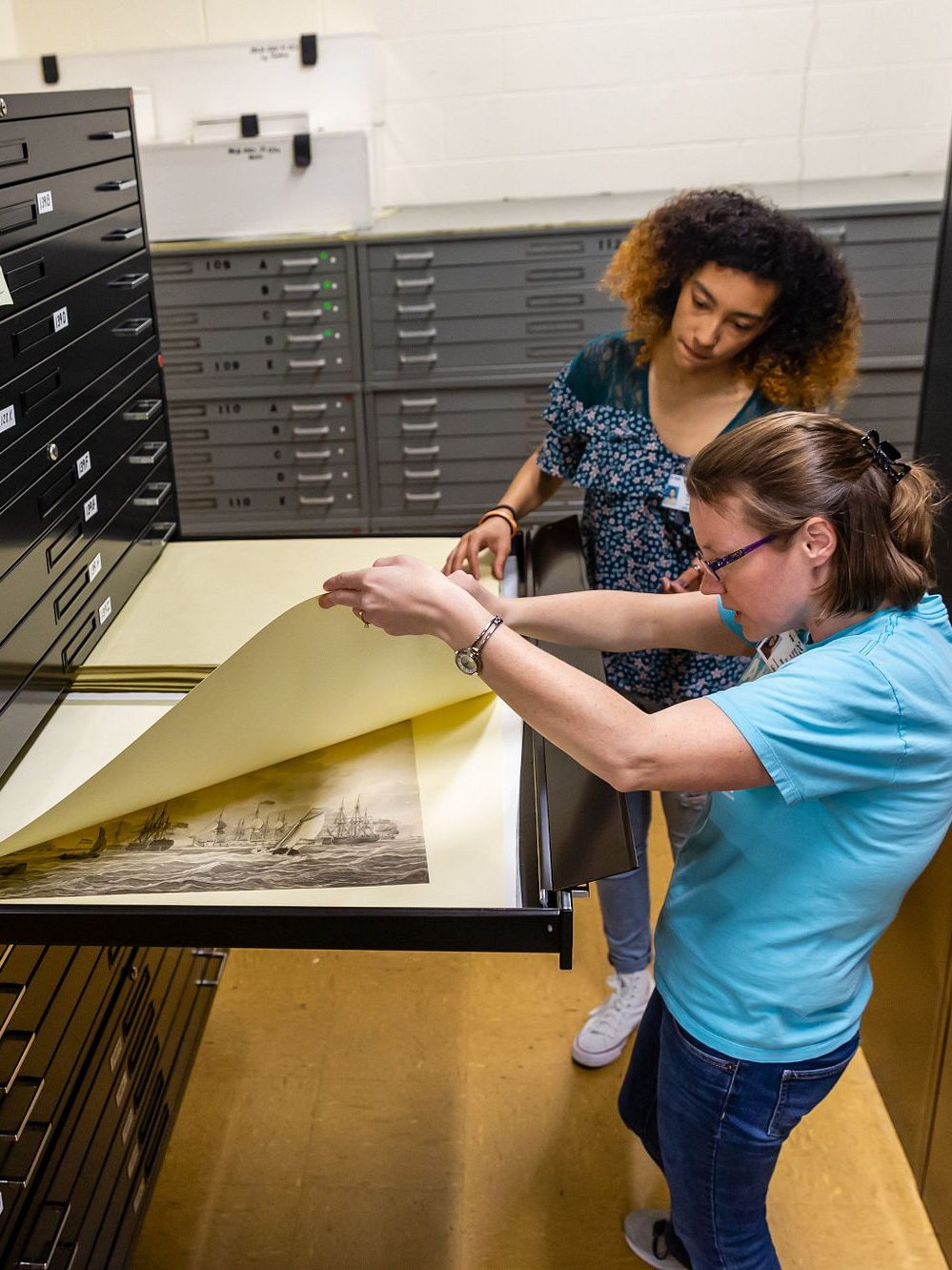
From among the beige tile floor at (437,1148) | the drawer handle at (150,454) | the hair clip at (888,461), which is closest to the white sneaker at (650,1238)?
the beige tile floor at (437,1148)

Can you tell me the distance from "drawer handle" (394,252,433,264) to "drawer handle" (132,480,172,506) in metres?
A: 1.73

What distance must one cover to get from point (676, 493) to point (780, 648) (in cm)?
48

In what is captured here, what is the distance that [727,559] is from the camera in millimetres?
979

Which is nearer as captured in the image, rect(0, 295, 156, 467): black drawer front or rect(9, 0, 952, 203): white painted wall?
rect(0, 295, 156, 467): black drawer front

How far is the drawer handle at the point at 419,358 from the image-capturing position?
127 inches

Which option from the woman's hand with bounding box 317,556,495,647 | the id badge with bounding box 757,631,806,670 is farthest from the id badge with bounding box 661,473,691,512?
the woman's hand with bounding box 317,556,495,647

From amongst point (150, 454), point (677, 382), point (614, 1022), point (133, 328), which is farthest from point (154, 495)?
point (614, 1022)

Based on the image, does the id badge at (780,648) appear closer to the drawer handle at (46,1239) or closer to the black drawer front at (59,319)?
the black drawer front at (59,319)

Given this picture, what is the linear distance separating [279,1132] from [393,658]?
3.49 feet

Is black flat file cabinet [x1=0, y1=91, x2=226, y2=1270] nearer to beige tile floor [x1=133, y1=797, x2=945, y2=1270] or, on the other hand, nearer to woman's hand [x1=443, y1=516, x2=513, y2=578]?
beige tile floor [x1=133, y1=797, x2=945, y2=1270]

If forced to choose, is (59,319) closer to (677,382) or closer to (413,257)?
(677,382)

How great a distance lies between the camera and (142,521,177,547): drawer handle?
60.3 inches

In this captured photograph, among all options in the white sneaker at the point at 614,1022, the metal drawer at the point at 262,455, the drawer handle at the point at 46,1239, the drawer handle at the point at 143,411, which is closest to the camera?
the drawer handle at the point at 46,1239

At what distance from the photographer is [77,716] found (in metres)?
1.16
